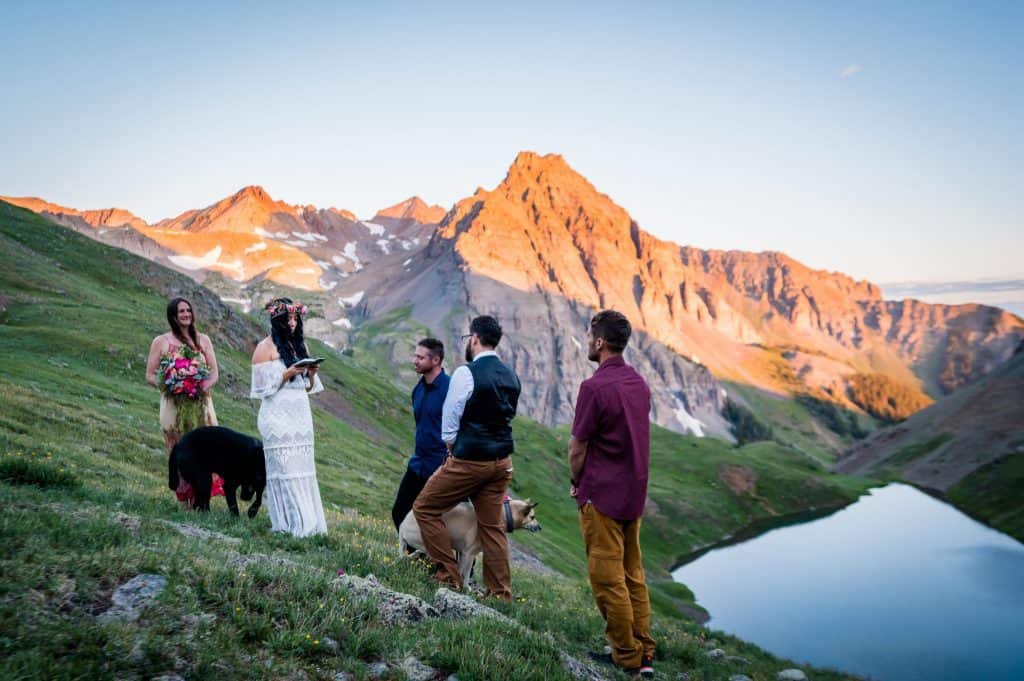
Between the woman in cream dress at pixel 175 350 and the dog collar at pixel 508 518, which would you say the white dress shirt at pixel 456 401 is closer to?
the dog collar at pixel 508 518

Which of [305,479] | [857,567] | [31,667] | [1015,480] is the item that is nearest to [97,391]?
[305,479]

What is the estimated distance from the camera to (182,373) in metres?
12.8

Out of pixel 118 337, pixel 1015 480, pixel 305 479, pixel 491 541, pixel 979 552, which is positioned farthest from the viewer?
pixel 1015 480

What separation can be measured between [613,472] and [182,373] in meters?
9.14

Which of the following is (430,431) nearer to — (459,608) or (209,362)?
(459,608)

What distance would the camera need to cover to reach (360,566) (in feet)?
31.2

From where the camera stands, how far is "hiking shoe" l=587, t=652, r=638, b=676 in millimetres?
8820

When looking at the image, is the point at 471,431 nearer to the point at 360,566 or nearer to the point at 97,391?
the point at 360,566

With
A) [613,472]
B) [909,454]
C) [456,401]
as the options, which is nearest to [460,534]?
[456,401]

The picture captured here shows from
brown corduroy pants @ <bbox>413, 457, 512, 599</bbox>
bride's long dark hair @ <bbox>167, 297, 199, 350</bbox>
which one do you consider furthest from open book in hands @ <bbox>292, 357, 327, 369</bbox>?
bride's long dark hair @ <bbox>167, 297, 199, 350</bbox>

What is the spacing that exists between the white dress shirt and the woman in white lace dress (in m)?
2.92

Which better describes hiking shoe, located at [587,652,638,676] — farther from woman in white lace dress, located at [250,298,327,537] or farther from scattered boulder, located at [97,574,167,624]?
scattered boulder, located at [97,574,167,624]

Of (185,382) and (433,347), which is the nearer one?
(433,347)

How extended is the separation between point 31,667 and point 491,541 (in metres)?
6.64
